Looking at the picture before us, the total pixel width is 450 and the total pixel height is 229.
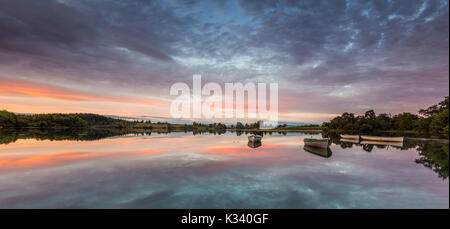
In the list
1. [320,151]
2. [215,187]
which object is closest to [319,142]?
[320,151]

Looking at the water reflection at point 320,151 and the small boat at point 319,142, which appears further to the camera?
the small boat at point 319,142

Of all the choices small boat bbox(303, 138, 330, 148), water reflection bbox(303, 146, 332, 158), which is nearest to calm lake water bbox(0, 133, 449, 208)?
water reflection bbox(303, 146, 332, 158)

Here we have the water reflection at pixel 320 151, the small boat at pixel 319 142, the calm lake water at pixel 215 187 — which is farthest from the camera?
the small boat at pixel 319 142

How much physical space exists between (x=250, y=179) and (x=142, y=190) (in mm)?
9178

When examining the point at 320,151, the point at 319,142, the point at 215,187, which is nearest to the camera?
the point at 215,187

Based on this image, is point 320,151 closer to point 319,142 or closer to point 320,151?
point 320,151

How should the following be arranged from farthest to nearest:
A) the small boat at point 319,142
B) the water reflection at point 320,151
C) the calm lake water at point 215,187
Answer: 1. the small boat at point 319,142
2. the water reflection at point 320,151
3. the calm lake water at point 215,187

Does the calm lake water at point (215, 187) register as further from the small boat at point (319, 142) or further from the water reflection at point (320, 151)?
the small boat at point (319, 142)

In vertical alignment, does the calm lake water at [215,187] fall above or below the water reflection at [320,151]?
above

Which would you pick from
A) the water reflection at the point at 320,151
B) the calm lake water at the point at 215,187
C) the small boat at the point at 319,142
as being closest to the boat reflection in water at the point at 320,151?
the water reflection at the point at 320,151

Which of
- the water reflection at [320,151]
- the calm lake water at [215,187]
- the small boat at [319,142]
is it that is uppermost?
the small boat at [319,142]

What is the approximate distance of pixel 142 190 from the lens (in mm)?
13961

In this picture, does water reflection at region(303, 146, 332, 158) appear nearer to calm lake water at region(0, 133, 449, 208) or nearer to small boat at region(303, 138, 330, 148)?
small boat at region(303, 138, 330, 148)
